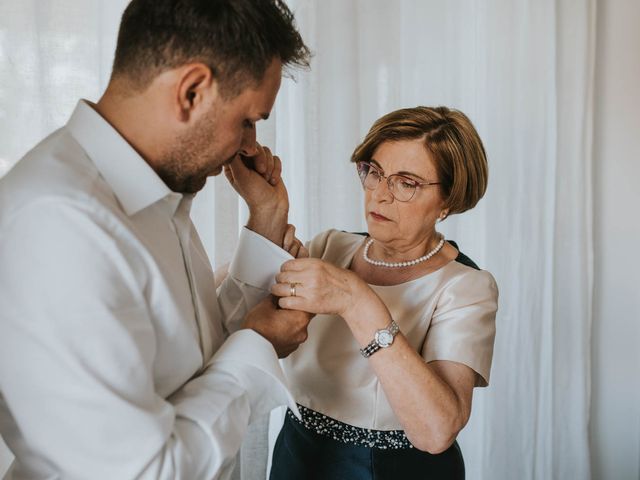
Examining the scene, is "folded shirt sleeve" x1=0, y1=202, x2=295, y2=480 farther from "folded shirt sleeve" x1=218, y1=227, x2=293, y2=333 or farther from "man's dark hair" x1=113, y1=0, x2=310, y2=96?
"folded shirt sleeve" x1=218, y1=227, x2=293, y2=333

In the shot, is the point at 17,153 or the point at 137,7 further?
the point at 17,153

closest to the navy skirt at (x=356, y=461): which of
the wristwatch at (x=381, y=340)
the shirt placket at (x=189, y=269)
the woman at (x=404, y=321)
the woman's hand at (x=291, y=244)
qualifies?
the woman at (x=404, y=321)

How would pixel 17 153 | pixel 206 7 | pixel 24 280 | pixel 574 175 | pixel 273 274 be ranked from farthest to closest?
pixel 574 175, pixel 17 153, pixel 273 274, pixel 206 7, pixel 24 280

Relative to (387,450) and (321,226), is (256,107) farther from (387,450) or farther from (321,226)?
(321,226)

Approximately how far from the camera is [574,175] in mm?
2598

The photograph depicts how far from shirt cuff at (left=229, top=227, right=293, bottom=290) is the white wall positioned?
5.97 ft

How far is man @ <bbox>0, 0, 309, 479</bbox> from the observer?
2.59 ft

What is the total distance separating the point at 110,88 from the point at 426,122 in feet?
2.30

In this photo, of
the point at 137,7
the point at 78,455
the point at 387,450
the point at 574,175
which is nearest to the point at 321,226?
the point at 387,450

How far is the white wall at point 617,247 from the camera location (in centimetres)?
272

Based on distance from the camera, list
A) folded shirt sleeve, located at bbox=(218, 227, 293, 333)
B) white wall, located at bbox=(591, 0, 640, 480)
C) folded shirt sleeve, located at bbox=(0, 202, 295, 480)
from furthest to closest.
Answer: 1. white wall, located at bbox=(591, 0, 640, 480)
2. folded shirt sleeve, located at bbox=(218, 227, 293, 333)
3. folded shirt sleeve, located at bbox=(0, 202, 295, 480)

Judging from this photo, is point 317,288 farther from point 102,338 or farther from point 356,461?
point 102,338

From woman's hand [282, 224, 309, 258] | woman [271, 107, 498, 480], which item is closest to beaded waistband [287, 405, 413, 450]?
woman [271, 107, 498, 480]

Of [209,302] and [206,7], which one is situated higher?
[206,7]
